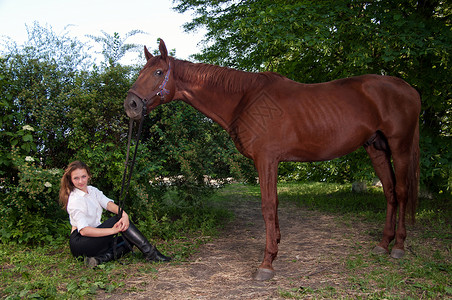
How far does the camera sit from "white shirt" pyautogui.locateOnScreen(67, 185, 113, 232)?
3803mm

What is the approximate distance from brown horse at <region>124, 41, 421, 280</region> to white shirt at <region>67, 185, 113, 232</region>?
110 centimetres

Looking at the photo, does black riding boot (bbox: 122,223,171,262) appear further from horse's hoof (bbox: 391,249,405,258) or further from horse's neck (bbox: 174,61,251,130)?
horse's hoof (bbox: 391,249,405,258)

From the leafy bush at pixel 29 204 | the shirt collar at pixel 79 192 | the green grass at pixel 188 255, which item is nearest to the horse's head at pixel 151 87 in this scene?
the shirt collar at pixel 79 192

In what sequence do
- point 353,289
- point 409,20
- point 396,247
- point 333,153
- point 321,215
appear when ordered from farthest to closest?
point 321,215, point 409,20, point 396,247, point 333,153, point 353,289

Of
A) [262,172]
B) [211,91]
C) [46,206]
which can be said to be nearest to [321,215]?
[262,172]

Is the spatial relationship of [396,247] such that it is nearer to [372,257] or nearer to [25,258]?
[372,257]

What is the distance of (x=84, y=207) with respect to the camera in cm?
385

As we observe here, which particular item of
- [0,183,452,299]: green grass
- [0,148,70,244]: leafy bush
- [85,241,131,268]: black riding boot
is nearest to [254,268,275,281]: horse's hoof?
[0,183,452,299]: green grass

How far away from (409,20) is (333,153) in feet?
11.7

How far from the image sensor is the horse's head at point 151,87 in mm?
3648

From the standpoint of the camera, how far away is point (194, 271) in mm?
3816

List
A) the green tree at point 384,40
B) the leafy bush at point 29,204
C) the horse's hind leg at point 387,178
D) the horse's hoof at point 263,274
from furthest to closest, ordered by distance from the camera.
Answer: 1. the green tree at point 384,40
2. the leafy bush at point 29,204
3. the horse's hind leg at point 387,178
4. the horse's hoof at point 263,274

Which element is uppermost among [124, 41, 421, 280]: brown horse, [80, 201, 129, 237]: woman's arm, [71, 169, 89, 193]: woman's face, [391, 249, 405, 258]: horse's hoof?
[124, 41, 421, 280]: brown horse

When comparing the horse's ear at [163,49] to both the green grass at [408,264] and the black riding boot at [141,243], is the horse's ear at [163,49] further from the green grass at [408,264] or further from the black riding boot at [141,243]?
the green grass at [408,264]
